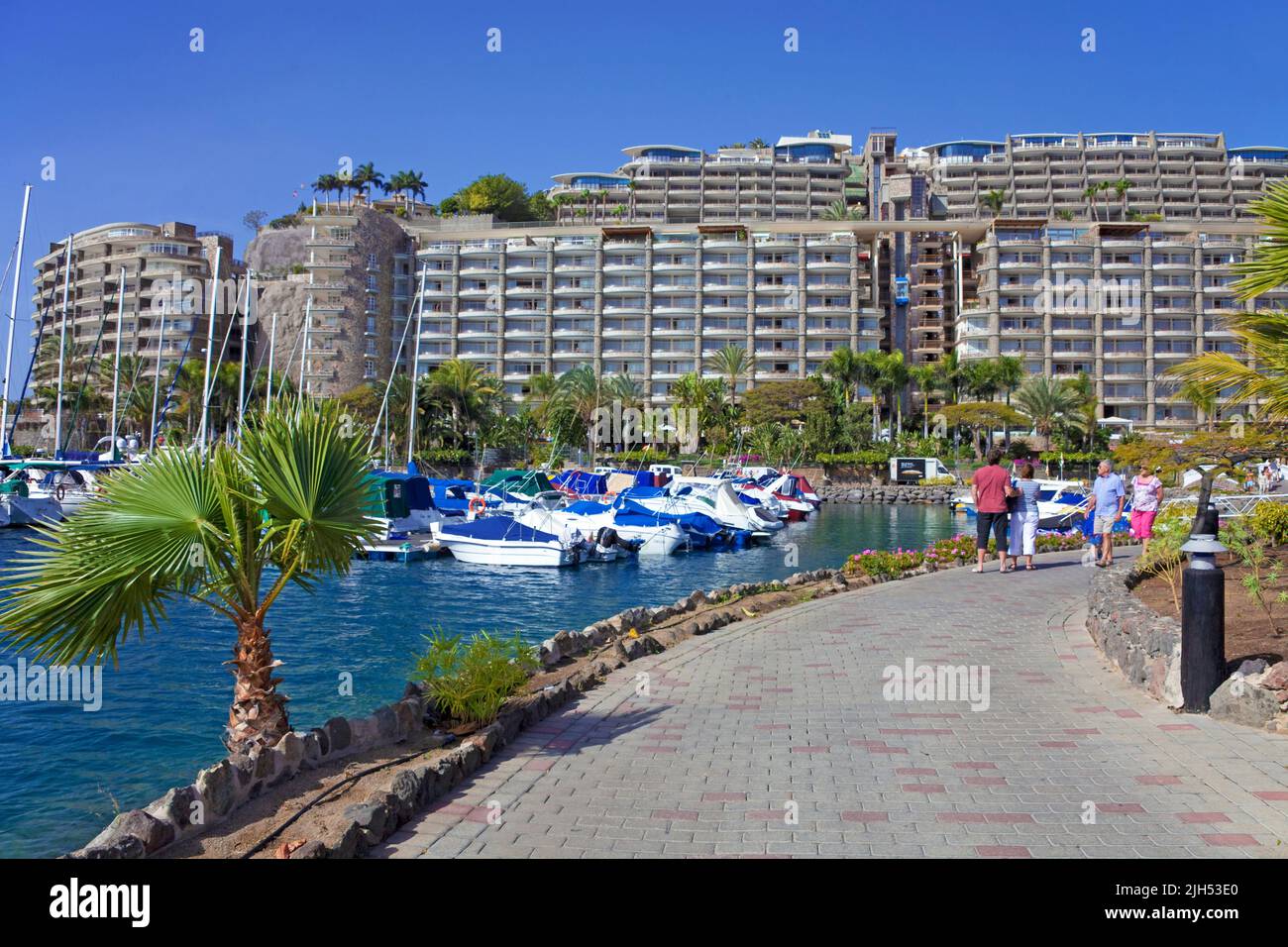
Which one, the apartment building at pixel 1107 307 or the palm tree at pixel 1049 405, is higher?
the apartment building at pixel 1107 307

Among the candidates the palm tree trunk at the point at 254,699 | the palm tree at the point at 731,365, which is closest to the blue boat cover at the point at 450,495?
the palm tree trunk at the point at 254,699

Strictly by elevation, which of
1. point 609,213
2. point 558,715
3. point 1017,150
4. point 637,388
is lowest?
point 558,715

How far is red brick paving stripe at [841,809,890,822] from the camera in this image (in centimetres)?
620

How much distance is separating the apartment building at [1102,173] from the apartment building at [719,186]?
601 inches

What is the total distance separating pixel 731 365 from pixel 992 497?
7609cm

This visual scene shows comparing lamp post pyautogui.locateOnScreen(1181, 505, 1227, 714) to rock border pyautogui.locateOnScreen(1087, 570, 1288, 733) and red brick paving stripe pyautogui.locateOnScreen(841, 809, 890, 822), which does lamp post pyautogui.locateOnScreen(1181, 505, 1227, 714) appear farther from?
red brick paving stripe pyautogui.locateOnScreen(841, 809, 890, 822)

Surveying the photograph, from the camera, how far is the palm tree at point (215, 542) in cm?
713

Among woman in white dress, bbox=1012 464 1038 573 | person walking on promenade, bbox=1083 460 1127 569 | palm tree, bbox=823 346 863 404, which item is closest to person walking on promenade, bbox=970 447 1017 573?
woman in white dress, bbox=1012 464 1038 573

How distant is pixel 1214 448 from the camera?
1345 cm

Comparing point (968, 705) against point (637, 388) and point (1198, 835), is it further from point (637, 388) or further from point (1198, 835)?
point (637, 388)

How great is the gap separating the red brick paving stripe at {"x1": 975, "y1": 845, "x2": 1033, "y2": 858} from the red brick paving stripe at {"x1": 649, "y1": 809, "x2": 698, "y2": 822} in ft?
5.72

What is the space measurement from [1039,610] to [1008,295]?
305 feet

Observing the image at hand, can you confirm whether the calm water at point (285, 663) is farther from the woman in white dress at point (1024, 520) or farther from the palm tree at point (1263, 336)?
the palm tree at point (1263, 336)
